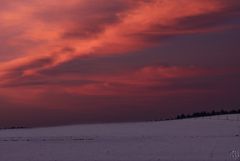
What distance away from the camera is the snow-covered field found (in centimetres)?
2381

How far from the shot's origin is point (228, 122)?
43688 millimetres

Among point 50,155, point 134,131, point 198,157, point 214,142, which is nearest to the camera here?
point 198,157

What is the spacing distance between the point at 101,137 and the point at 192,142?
21.3ft

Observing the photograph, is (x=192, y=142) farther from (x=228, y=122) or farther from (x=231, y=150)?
(x=228, y=122)

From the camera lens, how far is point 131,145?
2886cm

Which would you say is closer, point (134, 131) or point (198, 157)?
point (198, 157)

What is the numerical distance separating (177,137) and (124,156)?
929cm

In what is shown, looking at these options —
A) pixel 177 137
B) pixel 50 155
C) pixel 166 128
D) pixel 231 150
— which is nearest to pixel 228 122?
pixel 166 128

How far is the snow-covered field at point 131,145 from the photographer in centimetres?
2381

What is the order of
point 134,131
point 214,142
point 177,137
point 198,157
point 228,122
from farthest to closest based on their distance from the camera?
point 228,122 < point 134,131 < point 177,137 < point 214,142 < point 198,157

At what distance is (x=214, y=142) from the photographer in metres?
29.3

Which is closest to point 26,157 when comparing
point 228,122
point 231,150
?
point 231,150

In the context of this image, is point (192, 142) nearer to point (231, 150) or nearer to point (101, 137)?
point (231, 150)

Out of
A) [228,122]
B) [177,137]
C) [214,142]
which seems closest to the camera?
[214,142]
